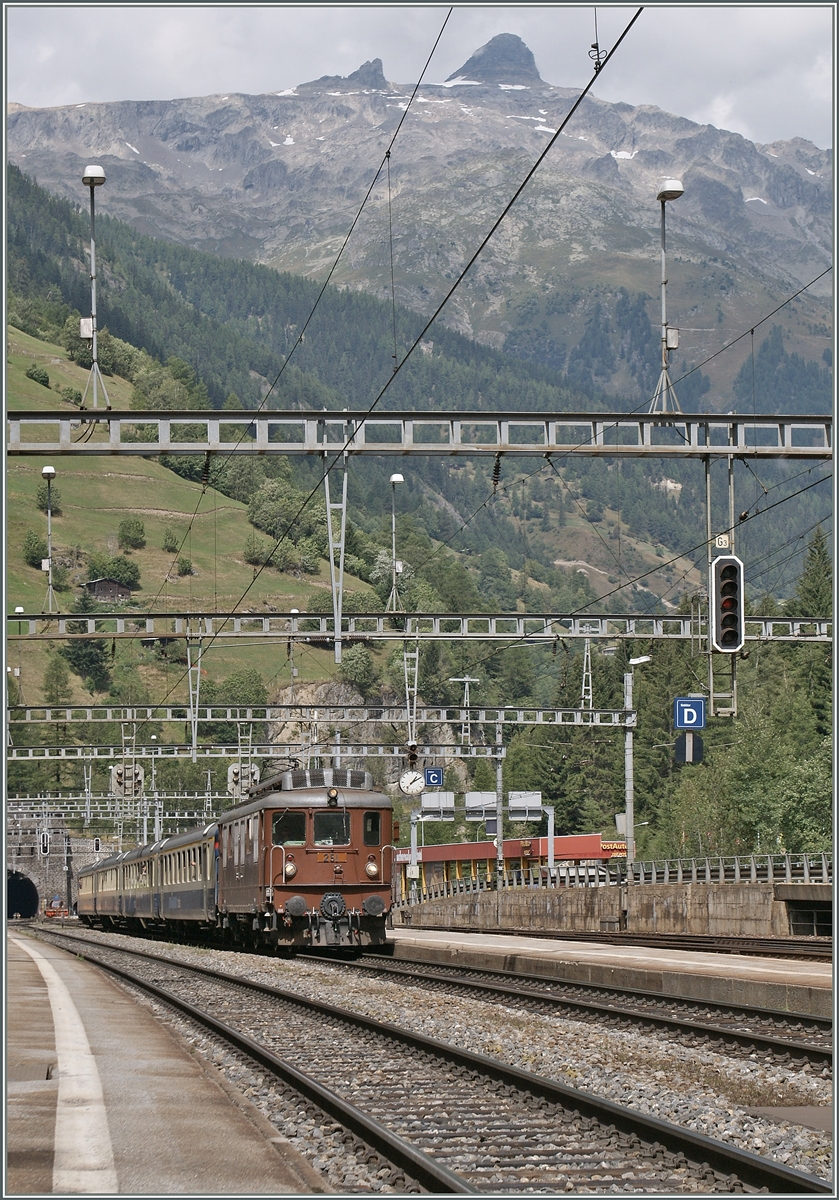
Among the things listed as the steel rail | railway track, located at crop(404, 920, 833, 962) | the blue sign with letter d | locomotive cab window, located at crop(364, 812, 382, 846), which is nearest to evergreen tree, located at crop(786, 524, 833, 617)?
the blue sign with letter d

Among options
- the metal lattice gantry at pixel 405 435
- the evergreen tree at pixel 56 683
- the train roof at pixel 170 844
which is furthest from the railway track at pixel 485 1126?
the evergreen tree at pixel 56 683

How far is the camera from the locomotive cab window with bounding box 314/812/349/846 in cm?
2994

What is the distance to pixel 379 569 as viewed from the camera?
174 metres

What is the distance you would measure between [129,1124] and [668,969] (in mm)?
15341

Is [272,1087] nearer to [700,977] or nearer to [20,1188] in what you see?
[20,1188]

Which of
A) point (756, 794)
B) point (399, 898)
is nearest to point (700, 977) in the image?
point (399, 898)

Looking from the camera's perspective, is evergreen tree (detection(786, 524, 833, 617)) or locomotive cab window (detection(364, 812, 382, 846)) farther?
evergreen tree (detection(786, 524, 833, 617))

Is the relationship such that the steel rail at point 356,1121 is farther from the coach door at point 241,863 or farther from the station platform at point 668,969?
the coach door at point 241,863

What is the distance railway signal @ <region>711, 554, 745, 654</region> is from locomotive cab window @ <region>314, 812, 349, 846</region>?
1179 centimetres

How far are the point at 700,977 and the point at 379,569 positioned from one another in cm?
15443

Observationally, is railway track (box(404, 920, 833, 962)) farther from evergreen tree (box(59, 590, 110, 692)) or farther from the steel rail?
evergreen tree (box(59, 590, 110, 692))

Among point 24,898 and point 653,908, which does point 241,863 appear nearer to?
point 653,908

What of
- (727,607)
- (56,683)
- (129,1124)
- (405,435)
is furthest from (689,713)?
(56,683)

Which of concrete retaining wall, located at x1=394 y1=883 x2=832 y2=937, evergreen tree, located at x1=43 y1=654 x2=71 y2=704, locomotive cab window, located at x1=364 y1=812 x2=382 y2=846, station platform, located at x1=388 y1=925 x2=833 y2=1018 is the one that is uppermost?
evergreen tree, located at x1=43 y1=654 x2=71 y2=704
